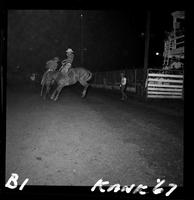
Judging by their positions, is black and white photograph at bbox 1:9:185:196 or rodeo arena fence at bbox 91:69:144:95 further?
rodeo arena fence at bbox 91:69:144:95

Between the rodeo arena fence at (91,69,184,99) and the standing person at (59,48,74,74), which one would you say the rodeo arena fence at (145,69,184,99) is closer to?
the rodeo arena fence at (91,69,184,99)

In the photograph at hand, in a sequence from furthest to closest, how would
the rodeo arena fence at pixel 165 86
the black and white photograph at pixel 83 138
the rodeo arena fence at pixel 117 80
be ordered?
the rodeo arena fence at pixel 117 80 < the rodeo arena fence at pixel 165 86 < the black and white photograph at pixel 83 138

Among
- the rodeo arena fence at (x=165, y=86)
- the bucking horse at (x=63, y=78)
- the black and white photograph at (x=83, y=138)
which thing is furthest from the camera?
the rodeo arena fence at (x=165, y=86)

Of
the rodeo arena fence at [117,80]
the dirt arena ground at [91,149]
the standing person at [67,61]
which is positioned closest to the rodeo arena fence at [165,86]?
the rodeo arena fence at [117,80]

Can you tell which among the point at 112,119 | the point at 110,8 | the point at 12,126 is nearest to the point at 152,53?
the point at 112,119

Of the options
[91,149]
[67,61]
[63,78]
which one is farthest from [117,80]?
[91,149]

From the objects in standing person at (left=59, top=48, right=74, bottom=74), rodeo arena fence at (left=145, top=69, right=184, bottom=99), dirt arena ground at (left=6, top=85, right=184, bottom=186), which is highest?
standing person at (left=59, top=48, right=74, bottom=74)

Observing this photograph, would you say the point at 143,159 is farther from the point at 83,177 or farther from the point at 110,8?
the point at 110,8

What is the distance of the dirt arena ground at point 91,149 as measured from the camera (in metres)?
3.34

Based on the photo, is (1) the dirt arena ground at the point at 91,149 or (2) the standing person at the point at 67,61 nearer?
(1) the dirt arena ground at the point at 91,149

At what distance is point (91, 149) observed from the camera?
4.51 m

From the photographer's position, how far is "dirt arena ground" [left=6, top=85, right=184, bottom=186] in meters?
3.34

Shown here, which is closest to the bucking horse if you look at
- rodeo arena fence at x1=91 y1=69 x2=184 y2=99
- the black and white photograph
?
the black and white photograph

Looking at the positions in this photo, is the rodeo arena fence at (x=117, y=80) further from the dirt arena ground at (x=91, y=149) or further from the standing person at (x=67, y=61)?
the standing person at (x=67, y=61)
